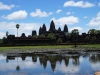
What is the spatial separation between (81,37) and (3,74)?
410 feet

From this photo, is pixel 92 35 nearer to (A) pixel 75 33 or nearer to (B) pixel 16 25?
(A) pixel 75 33

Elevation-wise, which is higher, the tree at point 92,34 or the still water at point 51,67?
the tree at point 92,34

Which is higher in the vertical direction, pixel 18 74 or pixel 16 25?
pixel 16 25

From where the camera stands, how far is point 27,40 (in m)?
134

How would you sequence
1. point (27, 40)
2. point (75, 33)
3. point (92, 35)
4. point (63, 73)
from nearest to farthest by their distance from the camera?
point (63, 73), point (75, 33), point (27, 40), point (92, 35)

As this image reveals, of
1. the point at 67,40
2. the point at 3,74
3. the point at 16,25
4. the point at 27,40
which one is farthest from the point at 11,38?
the point at 3,74

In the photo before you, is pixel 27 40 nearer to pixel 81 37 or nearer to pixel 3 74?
pixel 81 37

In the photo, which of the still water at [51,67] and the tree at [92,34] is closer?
the still water at [51,67]

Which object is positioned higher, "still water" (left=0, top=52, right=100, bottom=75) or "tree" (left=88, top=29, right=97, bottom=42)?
"tree" (left=88, top=29, right=97, bottom=42)

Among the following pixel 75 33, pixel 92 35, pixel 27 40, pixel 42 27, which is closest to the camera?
pixel 75 33

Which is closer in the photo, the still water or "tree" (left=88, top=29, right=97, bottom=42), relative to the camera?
the still water

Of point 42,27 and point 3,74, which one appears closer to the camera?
point 3,74

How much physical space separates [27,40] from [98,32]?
47943 mm

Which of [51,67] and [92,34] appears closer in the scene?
Result: [51,67]
